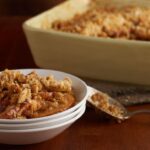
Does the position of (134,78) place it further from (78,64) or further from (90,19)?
(90,19)

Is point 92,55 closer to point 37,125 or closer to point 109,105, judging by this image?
point 109,105

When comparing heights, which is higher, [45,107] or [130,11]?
[45,107]

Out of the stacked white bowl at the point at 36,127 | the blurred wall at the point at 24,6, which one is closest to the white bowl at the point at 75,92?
the stacked white bowl at the point at 36,127

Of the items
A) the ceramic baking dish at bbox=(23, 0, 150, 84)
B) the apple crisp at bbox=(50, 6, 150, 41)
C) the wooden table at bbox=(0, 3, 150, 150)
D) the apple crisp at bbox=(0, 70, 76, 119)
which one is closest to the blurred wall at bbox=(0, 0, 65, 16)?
the apple crisp at bbox=(50, 6, 150, 41)

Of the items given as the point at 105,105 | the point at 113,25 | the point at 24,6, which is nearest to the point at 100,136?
the point at 105,105

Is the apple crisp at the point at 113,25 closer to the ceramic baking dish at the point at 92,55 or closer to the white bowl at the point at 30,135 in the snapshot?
the ceramic baking dish at the point at 92,55

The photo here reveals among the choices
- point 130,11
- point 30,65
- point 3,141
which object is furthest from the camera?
point 130,11

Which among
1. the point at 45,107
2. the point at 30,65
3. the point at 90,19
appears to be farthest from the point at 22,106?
the point at 90,19
